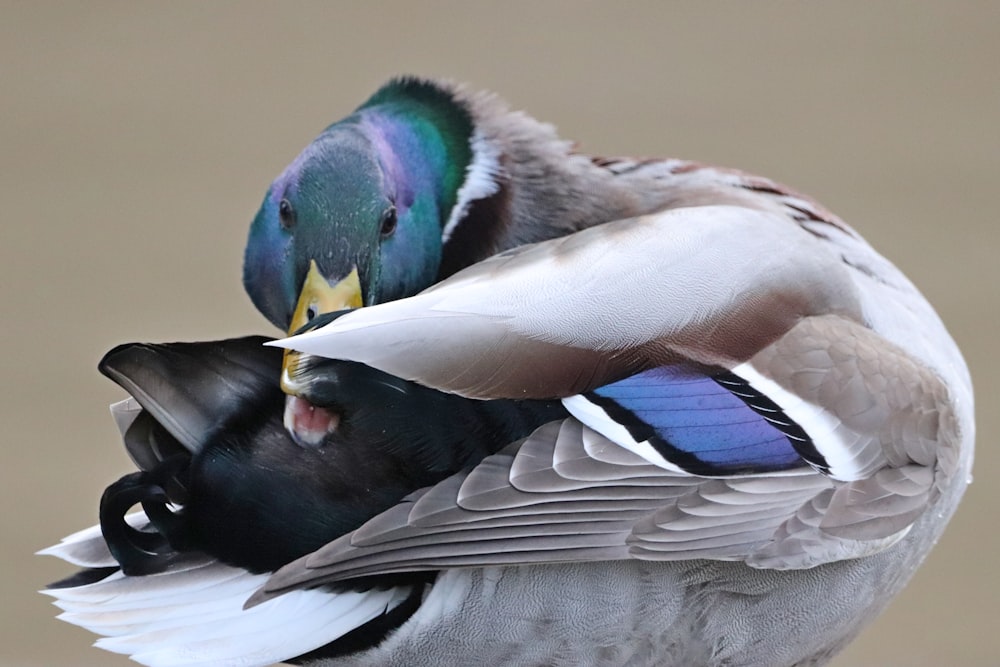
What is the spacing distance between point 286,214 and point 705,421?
55 centimetres

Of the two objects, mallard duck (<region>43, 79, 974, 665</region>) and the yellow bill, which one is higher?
the yellow bill

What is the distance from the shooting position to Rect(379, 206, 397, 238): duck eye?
1.74m

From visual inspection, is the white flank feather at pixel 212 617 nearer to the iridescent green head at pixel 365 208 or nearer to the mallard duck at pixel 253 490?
the mallard duck at pixel 253 490

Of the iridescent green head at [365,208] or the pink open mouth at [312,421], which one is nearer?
the pink open mouth at [312,421]

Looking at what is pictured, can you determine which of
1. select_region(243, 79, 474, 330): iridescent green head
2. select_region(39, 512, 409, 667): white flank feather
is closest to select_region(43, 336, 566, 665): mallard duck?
select_region(39, 512, 409, 667): white flank feather

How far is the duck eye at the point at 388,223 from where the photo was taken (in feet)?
5.71

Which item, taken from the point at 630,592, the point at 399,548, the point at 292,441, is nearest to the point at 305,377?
the point at 292,441

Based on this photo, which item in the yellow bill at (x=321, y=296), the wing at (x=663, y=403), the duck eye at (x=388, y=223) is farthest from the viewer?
the duck eye at (x=388, y=223)

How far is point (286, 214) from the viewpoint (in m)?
1.73

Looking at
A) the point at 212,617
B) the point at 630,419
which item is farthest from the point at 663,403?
the point at 212,617

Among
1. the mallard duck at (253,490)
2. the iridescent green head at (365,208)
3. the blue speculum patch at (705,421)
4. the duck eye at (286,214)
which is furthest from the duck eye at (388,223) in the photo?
the blue speculum patch at (705,421)

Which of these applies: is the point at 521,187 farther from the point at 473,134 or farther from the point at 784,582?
the point at 784,582

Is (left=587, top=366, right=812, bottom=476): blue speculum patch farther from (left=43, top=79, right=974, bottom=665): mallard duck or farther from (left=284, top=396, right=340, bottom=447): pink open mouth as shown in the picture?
(left=284, top=396, right=340, bottom=447): pink open mouth

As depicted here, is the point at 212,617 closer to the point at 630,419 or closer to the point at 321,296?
the point at 321,296
